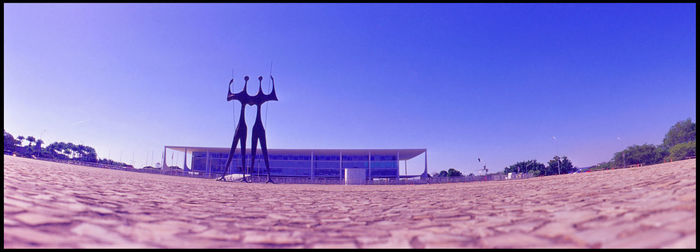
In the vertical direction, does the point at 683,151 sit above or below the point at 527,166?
above

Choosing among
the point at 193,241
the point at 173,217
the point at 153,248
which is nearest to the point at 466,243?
the point at 193,241

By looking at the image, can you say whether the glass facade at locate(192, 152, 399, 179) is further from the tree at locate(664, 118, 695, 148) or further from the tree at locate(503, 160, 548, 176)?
the tree at locate(664, 118, 695, 148)

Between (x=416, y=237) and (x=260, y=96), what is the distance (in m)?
23.2

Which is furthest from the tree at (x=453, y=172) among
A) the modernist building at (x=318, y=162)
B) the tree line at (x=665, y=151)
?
the tree line at (x=665, y=151)

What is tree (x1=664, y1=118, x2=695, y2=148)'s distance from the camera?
6209cm

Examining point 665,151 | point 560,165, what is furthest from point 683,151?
point 560,165

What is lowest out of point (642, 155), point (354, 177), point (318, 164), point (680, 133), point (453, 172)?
point (453, 172)

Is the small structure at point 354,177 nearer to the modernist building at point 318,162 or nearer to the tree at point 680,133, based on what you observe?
the modernist building at point 318,162

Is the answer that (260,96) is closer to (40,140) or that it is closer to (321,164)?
(321,164)

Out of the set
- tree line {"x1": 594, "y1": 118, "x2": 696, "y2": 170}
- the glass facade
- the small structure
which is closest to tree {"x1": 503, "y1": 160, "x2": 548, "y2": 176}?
tree line {"x1": 594, "y1": 118, "x2": 696, "y2": 170}

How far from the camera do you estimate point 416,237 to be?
238cm

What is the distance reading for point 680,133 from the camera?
6456 centimetres

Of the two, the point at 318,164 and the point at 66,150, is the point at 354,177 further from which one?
the point at 66,150

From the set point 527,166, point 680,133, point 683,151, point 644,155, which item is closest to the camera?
point 683,151
